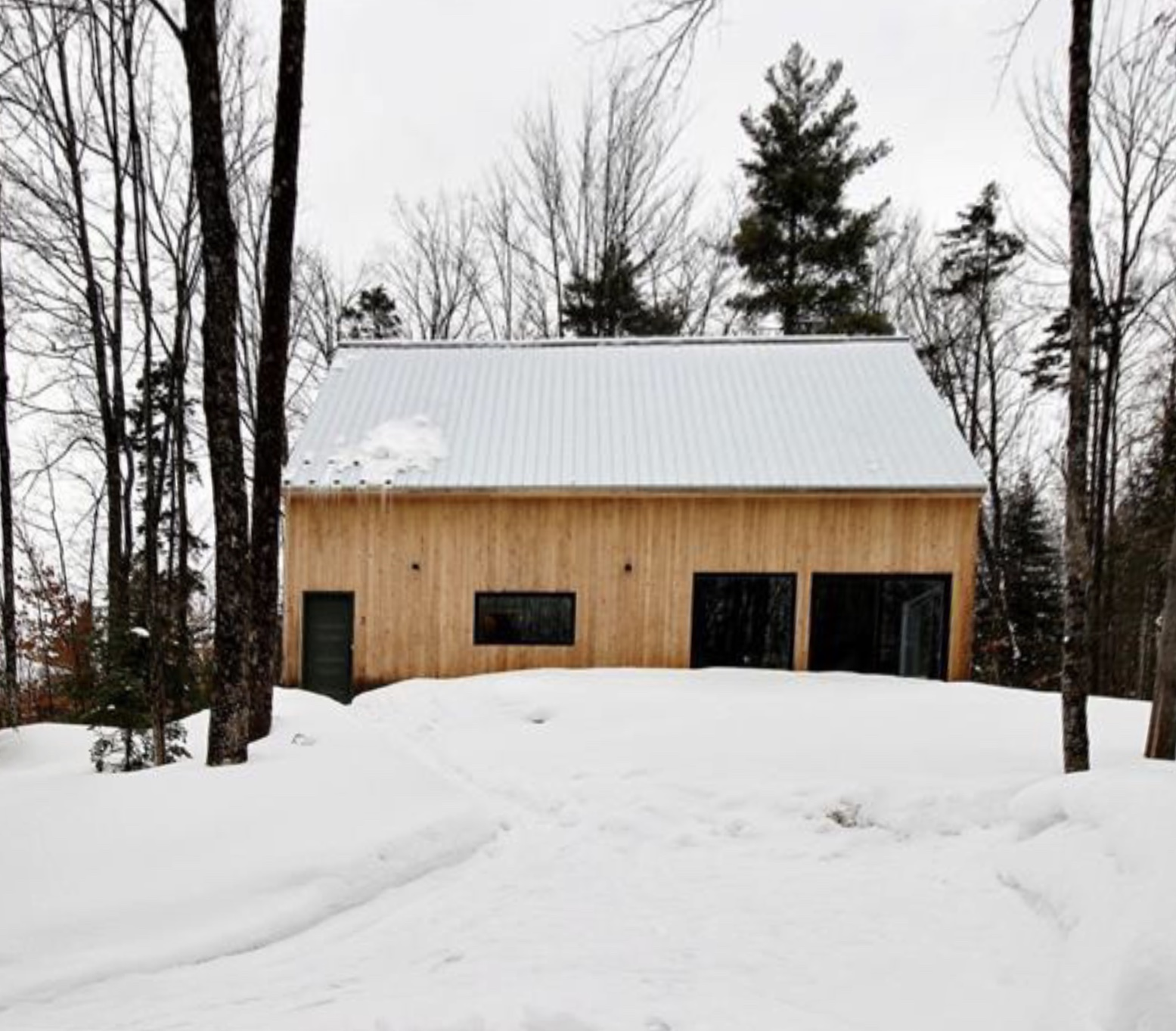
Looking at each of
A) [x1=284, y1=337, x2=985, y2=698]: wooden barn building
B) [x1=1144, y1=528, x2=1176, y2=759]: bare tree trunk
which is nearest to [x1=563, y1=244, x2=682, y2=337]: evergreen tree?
[x1=284, y1=337, x2=985, y2=698]: wooden barn building

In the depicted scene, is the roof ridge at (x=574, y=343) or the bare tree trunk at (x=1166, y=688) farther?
the roof ridge at (x=574, y=343)

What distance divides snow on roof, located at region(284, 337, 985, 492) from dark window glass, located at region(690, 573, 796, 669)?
4.42 ft

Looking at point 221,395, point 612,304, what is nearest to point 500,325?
point 612,304

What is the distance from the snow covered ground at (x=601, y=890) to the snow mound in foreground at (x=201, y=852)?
0.01m

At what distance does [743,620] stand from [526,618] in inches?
121

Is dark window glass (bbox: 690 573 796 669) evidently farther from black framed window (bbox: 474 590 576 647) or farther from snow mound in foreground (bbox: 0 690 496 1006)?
snow mound in foreground (bbox: 0 690 496 1006)

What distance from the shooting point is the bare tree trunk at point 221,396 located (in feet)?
14.7

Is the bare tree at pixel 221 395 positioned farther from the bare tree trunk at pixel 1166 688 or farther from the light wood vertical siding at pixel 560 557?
the bare tree trunk at pixel 1166 688

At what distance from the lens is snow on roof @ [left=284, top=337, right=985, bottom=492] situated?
31.5ft

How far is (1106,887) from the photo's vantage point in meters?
2.79

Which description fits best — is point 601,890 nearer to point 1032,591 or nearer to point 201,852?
point 201,852

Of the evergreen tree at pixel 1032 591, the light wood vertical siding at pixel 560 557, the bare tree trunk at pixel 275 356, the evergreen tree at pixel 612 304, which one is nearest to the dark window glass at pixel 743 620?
the light wood vertical siding at pixel 560 557

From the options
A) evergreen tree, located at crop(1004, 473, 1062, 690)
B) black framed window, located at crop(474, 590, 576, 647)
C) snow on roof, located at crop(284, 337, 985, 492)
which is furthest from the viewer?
evergreen tree, located at crop(1004, 473, 1062, 690)

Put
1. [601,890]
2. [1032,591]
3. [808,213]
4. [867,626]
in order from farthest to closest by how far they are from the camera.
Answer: [1032,591]
[808,213]
[867,626]
[601,890]
